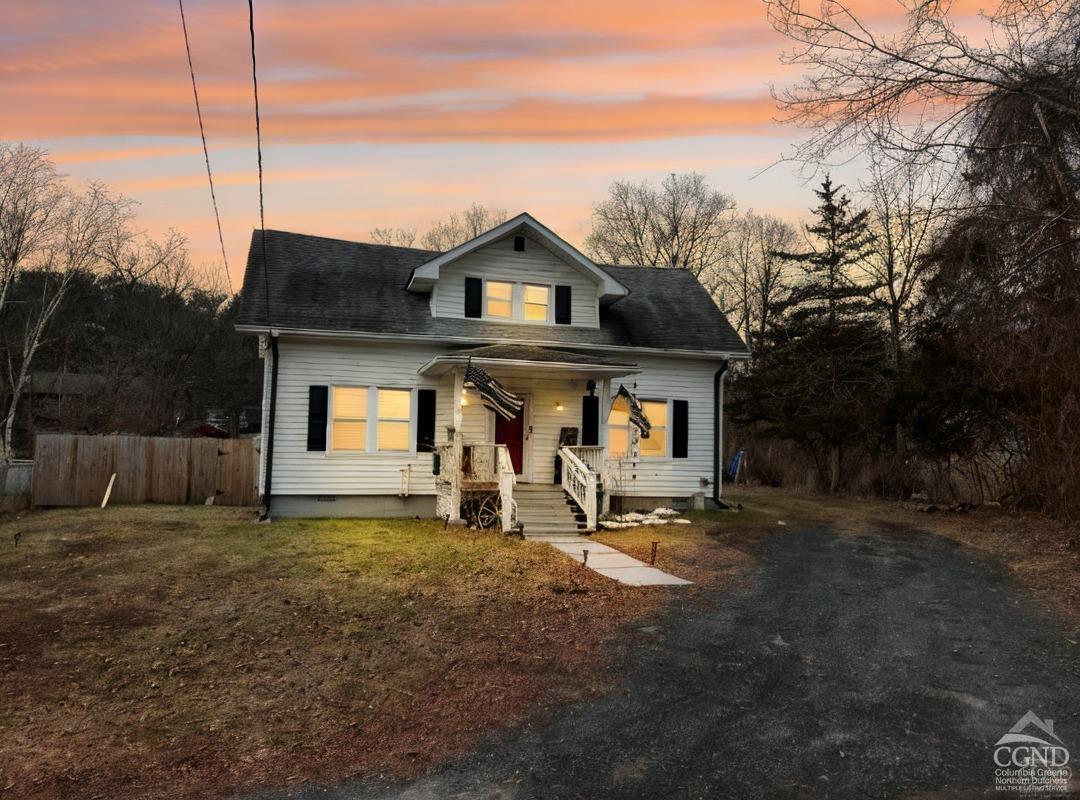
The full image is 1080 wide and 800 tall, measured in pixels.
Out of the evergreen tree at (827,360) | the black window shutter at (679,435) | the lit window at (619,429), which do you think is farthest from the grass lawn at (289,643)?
the evergreen tree at (827,360)

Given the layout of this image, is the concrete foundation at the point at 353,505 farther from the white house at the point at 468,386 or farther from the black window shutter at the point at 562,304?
the black window shutter at the point at 562,304

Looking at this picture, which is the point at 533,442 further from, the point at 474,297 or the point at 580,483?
A: the point at 474,297

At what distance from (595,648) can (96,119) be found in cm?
1342

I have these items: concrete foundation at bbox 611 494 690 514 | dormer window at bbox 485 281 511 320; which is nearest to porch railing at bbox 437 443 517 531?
concrete foundation at bbox 611 494 690 514

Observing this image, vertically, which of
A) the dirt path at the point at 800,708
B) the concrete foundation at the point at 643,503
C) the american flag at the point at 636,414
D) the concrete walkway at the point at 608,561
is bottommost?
the dirt path at the point at 800,708

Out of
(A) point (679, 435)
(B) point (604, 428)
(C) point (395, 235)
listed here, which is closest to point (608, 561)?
(B) point (604, 428)

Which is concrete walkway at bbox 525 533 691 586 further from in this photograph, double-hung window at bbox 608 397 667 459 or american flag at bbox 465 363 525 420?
double-hung window at bbox 608 397 667 459

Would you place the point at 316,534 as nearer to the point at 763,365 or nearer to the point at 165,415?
the point at 763,365

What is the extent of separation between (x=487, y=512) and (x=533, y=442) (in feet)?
8.27

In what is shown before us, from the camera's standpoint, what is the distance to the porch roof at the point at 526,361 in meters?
13.0

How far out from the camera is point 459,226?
41.1m

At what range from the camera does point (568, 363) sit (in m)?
13.2

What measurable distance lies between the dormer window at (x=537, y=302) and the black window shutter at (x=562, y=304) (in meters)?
0.22

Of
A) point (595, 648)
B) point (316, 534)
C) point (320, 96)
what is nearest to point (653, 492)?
point (316, 534)
